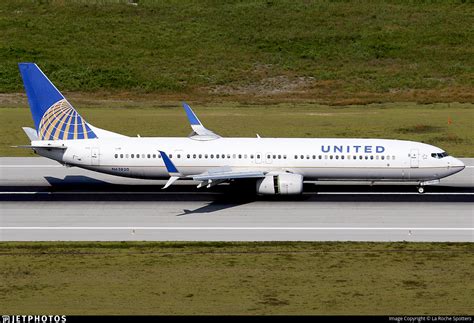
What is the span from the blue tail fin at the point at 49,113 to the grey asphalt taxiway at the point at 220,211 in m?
3.69

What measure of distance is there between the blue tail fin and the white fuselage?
56 cm

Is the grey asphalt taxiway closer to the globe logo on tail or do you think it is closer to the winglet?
the winglet

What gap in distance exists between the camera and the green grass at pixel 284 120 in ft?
258

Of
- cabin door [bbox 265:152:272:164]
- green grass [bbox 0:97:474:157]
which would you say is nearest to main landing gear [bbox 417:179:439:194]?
cabin door [bbox 265:152:272:164]

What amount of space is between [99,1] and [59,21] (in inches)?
473

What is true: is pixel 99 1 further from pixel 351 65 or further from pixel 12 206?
pixel 12 206

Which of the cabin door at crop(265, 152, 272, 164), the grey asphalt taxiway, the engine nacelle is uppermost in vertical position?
the cabin door at crop(265, 152, 272, 164)

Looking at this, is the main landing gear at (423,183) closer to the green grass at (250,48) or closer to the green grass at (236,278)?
the green grass at (236,278)

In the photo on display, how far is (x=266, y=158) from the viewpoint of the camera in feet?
176

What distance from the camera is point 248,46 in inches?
5030

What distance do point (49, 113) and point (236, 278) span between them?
22583 mm

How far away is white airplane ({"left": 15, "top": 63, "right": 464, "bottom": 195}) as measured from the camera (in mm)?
53594

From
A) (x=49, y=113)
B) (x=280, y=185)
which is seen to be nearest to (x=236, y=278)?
(x=280, y=185)

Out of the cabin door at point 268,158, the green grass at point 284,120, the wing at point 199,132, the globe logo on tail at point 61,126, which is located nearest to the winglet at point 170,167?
the wing at point 199,132
